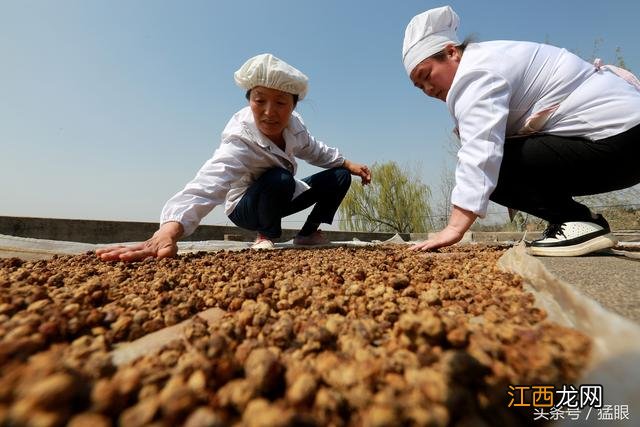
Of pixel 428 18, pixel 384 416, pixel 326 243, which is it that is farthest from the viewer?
pixel 326 243

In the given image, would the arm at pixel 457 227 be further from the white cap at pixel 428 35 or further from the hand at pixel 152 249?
the hand at pixel 152 249

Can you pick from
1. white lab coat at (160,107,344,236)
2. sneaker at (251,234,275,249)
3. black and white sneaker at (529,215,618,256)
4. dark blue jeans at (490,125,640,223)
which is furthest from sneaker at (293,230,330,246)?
black and white sneaker at (529,215,618,256)

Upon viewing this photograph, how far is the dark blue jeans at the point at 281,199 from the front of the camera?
2.55m

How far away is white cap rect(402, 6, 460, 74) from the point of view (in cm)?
173

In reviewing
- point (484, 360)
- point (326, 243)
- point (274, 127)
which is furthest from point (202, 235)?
A: point (484, 360)

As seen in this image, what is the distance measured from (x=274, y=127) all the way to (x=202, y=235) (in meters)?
3.46

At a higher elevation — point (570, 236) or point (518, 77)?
point (518, 77)

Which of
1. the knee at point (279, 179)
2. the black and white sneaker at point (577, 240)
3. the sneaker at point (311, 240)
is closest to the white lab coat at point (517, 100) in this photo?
the black and white sneaker at point (577, 240)

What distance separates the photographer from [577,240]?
5.07ft

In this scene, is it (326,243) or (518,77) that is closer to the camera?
(518,77)

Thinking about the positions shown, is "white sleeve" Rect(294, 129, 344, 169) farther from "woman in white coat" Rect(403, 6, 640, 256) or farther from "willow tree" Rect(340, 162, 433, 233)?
"willow tree" Rect(340, 162, 433, 233)

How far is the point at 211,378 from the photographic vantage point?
478 millimetres

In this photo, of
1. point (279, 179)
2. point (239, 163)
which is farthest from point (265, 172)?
point (239, 163)

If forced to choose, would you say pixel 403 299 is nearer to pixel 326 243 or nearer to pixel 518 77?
pixel 518 77
